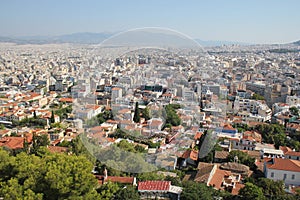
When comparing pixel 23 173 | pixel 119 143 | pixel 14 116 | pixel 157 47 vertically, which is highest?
pixel 157 47

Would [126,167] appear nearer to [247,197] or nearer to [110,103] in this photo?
[110,103]

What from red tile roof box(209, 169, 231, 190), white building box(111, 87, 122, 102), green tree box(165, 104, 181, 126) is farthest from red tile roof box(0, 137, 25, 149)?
green tree box(165, 104, 181, 126)

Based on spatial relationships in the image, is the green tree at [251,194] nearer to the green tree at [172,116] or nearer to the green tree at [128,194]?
the green tree at [128,194]

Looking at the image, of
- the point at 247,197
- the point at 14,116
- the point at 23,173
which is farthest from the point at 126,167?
the point at 14,116

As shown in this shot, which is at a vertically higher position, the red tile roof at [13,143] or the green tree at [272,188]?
the green tree at [272,188]

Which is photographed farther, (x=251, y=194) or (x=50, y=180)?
(x=251, y=194)

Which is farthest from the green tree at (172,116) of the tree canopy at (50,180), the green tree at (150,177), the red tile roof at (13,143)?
the red tile roof at (13,143)

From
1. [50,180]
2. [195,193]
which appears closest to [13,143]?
[50,180]

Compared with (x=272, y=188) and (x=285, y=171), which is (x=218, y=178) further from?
(x=285, y=171)
